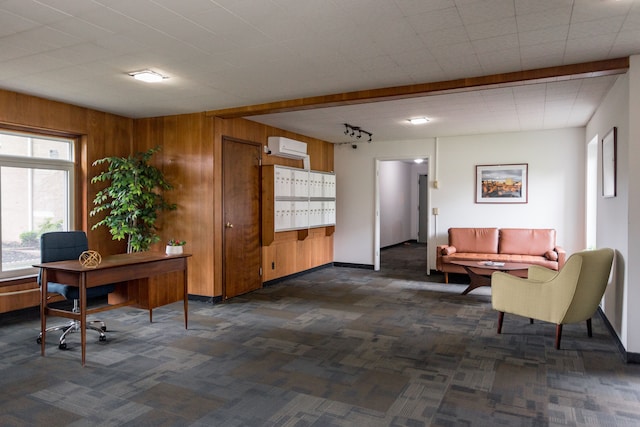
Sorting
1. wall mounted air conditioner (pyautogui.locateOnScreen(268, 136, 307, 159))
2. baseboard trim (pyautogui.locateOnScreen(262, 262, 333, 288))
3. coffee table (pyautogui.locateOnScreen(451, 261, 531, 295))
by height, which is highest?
wall mounted air conditioner (pyautogui.locateOnScreen(268, 136, 307, 159))

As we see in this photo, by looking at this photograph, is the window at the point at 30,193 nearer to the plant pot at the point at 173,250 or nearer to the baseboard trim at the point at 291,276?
the plant pot at the point at 173,250

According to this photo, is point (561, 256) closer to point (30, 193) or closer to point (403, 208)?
point (403, 208)

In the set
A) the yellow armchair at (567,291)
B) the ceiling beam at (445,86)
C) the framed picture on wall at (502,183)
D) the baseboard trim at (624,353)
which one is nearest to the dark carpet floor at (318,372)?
the baseboard trim at (624,353)

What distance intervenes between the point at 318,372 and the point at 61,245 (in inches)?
109

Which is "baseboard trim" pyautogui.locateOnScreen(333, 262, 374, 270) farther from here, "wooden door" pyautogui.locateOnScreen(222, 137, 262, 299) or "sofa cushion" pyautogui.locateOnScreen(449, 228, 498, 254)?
"wooden door" pyautogui.locateOnScreen(222, 137, 262, 299)

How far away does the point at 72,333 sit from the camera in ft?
14.3

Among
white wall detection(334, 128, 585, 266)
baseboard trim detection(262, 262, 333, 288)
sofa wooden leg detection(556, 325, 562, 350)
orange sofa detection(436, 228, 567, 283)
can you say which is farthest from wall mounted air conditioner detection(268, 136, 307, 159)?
sofa wooden leg detection(556, 325, 562, 350)

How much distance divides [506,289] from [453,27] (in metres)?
2.51

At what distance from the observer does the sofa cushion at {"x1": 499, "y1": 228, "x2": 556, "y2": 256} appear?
22.6 ft

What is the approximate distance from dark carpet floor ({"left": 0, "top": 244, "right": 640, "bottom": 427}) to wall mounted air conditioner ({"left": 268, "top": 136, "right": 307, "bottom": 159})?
2572 millimetres

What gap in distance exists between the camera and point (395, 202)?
12555 millimetres

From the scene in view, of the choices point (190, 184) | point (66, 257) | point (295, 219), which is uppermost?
point (190, 184)

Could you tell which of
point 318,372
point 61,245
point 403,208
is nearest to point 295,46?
point 318,372

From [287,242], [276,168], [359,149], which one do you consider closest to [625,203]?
[276,168]
